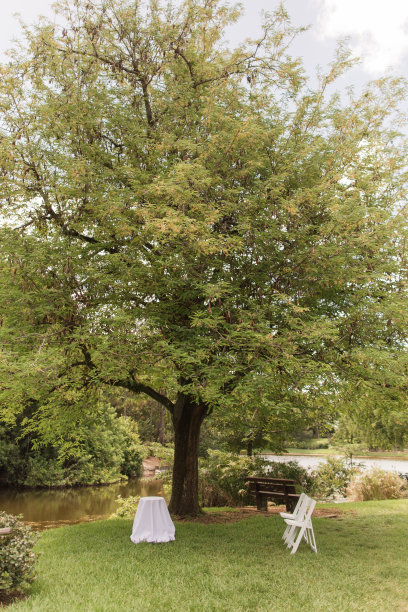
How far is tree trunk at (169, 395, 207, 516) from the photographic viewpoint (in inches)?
439

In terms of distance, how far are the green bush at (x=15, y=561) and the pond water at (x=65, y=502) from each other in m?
11.2

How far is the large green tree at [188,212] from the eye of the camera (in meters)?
7.84

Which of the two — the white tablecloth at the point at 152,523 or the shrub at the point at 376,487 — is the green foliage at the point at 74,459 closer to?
the shrub at the point at 376,487

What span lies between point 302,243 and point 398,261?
2152mm

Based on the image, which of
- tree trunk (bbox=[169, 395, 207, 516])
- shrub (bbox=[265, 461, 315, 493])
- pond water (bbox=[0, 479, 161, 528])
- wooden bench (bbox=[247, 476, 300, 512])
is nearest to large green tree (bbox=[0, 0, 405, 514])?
tree trunk (bbox=[169, 395, 207, 516])

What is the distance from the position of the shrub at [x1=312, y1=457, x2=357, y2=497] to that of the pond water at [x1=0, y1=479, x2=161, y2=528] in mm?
8232

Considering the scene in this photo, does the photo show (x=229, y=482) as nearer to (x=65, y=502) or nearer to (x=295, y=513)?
(x=295, y=513)

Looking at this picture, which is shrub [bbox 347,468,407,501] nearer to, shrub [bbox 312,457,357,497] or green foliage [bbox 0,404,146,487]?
shrub [bbox 312,457,357,497]

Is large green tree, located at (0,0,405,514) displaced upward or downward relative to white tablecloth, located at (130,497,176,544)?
upward

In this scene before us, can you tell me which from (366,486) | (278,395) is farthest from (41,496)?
(278,395)

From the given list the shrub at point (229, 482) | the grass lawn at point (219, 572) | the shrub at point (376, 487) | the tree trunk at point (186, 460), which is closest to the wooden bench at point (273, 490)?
the shrub at point (229, 482)

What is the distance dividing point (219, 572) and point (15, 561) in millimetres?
2850

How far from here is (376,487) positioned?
1614 centimetres

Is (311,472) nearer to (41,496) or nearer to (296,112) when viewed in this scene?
(296,112)
